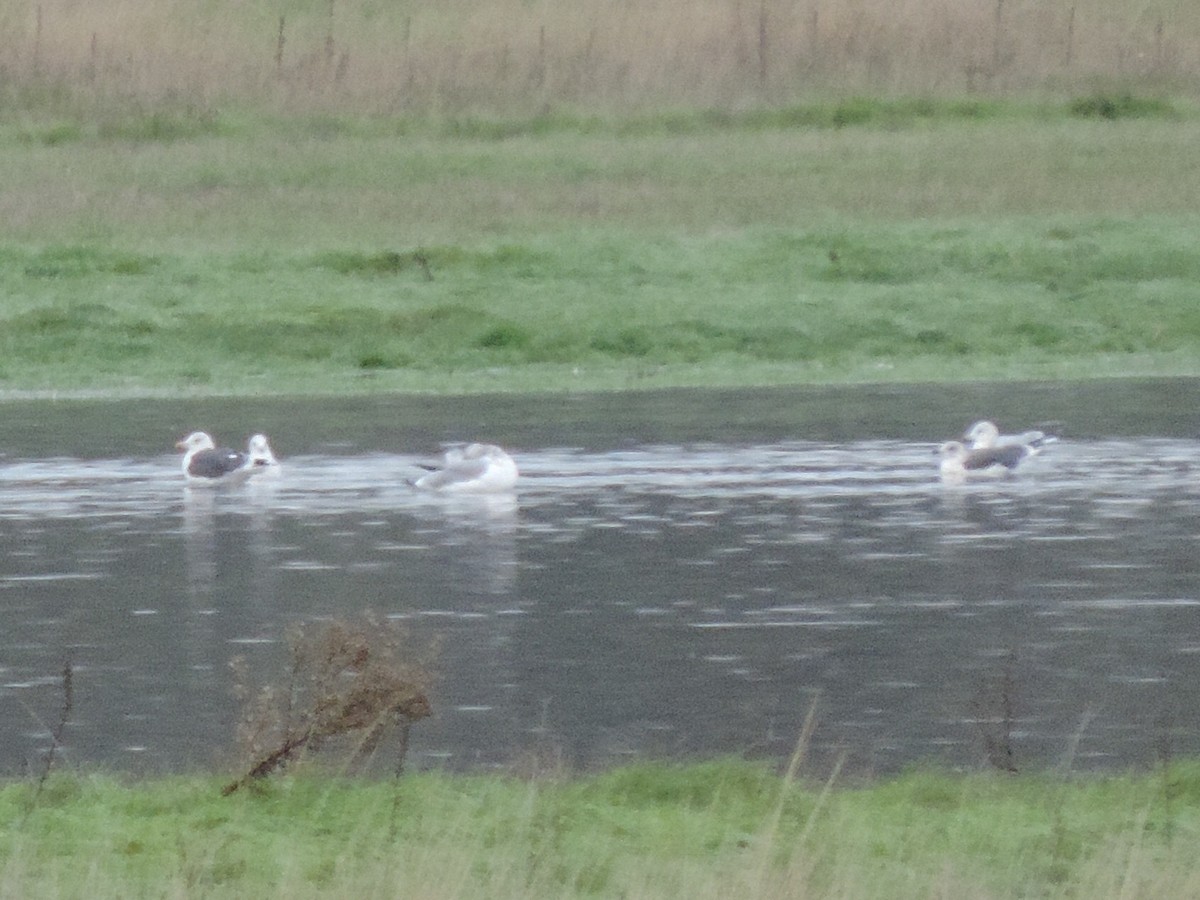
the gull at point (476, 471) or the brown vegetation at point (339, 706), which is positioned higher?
the brown vegetation at point (339, 706)

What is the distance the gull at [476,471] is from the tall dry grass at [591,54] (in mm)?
16634

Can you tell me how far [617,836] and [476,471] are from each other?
8.54 metres

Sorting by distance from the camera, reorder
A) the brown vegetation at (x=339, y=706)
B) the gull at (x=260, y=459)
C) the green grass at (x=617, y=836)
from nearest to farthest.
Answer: the green grass at (x=617, y=836)
the brown vegetation at (x=339, y=706)
the gull at (x=260, y=459)

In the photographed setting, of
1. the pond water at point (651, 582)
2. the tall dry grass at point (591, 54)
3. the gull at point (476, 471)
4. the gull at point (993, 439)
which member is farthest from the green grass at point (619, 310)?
the gull at point (476, 471)

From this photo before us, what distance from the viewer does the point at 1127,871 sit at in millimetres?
6918

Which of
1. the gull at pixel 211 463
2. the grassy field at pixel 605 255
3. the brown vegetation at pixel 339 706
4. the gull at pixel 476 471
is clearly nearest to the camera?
the brown vegetation at pixel 339 706

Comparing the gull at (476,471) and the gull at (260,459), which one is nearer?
the gull at (476,471)

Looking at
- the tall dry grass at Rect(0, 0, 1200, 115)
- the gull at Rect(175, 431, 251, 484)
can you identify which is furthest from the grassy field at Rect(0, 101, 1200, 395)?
the gull at Rect(175, 431, 251, 484)

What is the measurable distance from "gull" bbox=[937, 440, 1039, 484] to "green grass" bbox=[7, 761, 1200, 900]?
8.00 m

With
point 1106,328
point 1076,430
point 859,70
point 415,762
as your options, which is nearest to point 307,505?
point 1076,430

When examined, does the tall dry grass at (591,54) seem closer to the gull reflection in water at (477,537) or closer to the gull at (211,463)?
the gull at (211,463)

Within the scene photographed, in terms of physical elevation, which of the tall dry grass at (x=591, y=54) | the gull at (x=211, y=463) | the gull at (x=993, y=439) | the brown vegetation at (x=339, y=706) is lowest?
the gull at (x=211, y=463)

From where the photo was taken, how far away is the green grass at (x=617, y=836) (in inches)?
279

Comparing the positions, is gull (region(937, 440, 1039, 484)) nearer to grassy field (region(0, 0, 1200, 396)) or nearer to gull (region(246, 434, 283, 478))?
gull (region(246, 434, 283, 478))
